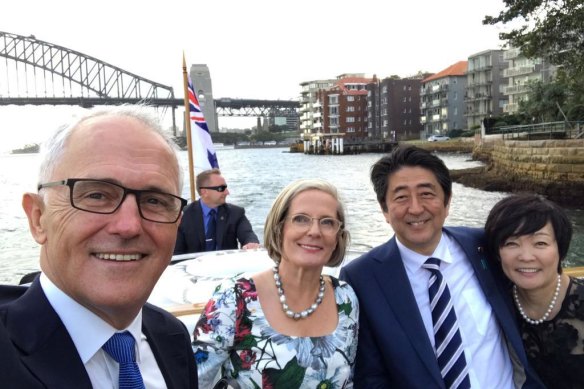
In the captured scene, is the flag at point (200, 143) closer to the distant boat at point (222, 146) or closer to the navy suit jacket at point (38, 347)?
the navy suit jacket at point (38, 347)

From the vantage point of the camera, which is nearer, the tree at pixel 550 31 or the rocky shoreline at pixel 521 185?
the tree at pixel 550 31

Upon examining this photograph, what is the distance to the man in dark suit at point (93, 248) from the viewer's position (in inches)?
40.0

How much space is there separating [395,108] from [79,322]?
276 ft

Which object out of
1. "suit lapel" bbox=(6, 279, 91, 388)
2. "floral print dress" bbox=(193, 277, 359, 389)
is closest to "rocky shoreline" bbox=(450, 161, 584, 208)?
"floral print dress" bbox=(193, 277, 359, 389)

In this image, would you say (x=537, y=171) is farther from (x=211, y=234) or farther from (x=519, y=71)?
(x=519, y=71)

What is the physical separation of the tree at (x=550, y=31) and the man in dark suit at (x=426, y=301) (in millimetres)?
13519

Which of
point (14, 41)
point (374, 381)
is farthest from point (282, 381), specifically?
point (14, 41)

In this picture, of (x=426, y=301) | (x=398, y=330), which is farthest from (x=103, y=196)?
(x=426, y=301)

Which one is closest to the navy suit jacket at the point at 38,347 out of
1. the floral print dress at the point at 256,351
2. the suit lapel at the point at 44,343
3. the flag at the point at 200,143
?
the suit lapel at the point at 44,343

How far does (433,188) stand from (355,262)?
506mm

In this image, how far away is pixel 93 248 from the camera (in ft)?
3.46

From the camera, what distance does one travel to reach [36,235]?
3.59ft

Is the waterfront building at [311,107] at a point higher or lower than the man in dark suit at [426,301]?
higher

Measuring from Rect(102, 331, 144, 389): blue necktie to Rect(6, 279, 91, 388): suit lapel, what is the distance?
95 mm
